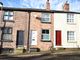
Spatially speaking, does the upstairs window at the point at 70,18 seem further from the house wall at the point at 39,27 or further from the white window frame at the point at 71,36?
the house wall at the point at 39,27

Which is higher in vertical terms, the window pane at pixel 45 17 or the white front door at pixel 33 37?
the window pane at pixel 45 17

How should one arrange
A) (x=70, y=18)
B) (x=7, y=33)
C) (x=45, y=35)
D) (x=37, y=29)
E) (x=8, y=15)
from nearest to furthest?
(x=7, y=33), (x=8, y=15), (x=37, y=29), (x=45, y=35), (x=70, y=18)

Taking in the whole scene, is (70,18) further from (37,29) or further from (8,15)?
(8,15)

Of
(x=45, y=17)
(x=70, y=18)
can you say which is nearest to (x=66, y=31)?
(x=70, y=18)

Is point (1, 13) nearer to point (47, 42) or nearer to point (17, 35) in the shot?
point (17, 35)

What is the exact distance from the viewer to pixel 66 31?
28.4 meters

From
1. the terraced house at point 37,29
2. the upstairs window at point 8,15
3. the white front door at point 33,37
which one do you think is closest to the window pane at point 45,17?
the terraced house at point 37,29

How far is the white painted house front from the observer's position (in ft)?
92.8

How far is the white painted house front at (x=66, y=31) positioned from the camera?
28.3 m

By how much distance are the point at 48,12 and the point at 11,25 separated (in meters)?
4.97

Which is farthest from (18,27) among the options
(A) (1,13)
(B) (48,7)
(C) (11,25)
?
(B) (48,7)

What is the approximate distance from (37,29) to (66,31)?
371cm

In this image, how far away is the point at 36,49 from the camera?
2716cm

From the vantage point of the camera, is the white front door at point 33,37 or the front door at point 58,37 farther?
the front door at point 58,37
